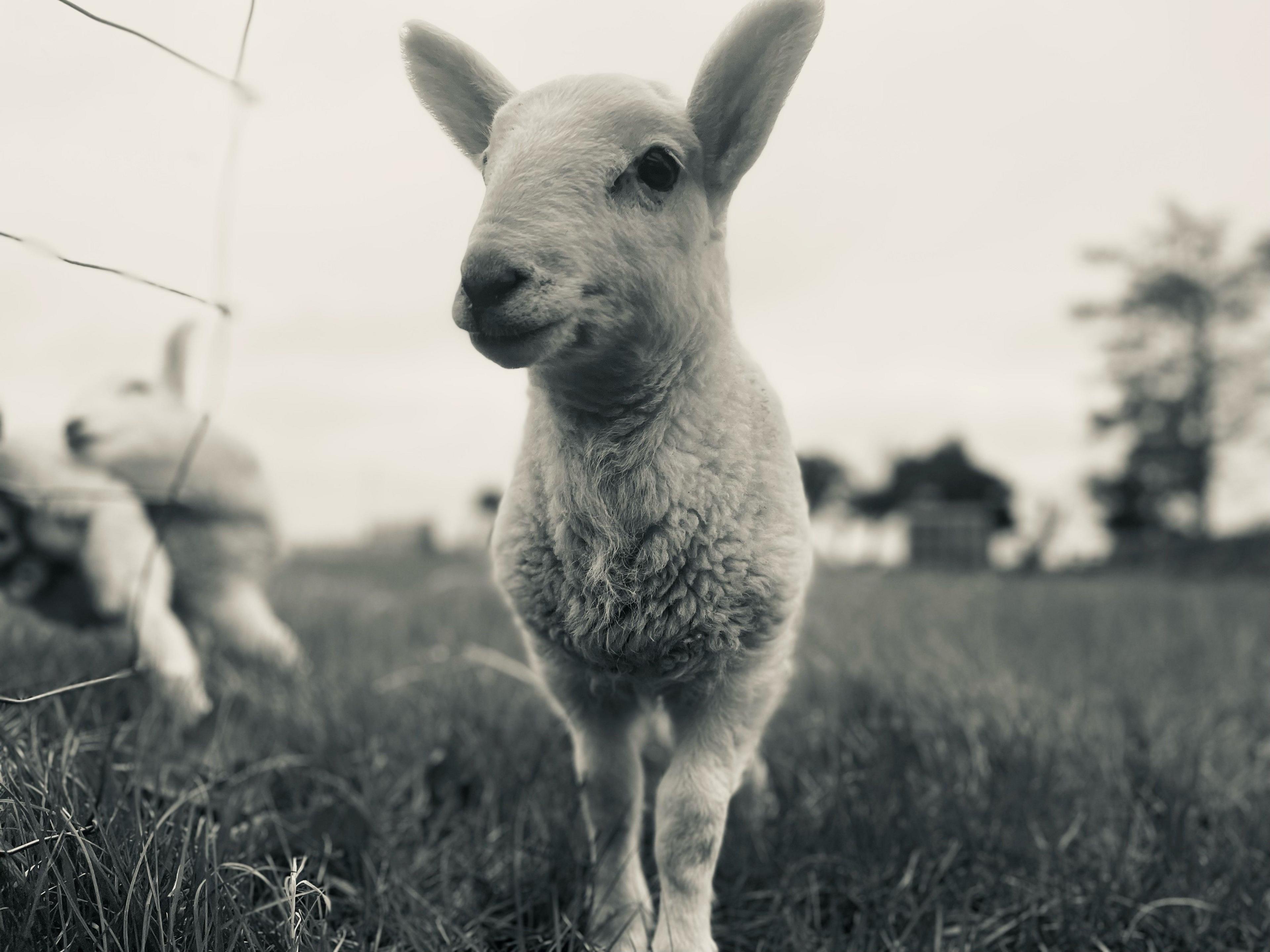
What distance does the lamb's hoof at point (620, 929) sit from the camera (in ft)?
5.73

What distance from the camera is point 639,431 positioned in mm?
1559

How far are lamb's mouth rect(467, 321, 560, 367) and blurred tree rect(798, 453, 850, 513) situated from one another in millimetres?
609

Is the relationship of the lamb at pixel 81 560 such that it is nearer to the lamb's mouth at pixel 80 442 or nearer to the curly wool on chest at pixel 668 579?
the lamb's mouth at pixel 80 442

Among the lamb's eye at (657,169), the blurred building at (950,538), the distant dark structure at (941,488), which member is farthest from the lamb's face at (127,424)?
the distant dark structure at (941,488)

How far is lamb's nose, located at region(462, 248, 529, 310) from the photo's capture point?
4.26ft

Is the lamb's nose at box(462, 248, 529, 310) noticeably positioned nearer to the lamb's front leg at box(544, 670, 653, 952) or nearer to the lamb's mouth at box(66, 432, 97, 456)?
the lamb's front leg at box(544, 670, 653, 952)

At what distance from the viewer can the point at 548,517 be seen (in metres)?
1.64

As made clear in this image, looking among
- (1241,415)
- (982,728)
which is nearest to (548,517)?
(982,728)

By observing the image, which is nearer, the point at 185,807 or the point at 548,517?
the point at 548,517

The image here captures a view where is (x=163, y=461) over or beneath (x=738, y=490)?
beneath

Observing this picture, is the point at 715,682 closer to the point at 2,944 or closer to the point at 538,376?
the point at 538,376

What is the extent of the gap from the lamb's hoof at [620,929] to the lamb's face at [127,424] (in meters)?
2.42

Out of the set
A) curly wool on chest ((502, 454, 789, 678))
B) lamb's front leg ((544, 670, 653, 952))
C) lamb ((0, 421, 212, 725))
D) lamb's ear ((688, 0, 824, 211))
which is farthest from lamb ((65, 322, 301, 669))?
lamb's ear ((688, 0, 824, 211))

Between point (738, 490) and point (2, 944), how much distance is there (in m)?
1.35
